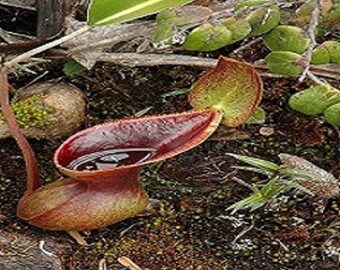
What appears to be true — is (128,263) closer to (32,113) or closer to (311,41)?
(32,113)

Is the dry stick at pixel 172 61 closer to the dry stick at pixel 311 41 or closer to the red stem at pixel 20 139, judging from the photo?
the dry stick at pixel 311 41

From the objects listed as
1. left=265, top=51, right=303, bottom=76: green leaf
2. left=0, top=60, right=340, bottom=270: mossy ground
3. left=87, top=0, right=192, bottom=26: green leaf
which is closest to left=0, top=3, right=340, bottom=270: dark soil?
left=0, top=60, right=340, bottom=270: mossy ground

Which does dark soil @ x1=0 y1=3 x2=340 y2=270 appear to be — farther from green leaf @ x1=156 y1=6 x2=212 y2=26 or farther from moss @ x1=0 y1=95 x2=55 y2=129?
green leaf @ x1=156 y1=6 x2=212 y2=26

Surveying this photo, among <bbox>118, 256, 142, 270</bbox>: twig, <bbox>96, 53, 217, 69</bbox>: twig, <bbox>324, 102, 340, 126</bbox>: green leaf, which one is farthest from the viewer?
<bbox>96, 53, 217, 69</bbox>: twig

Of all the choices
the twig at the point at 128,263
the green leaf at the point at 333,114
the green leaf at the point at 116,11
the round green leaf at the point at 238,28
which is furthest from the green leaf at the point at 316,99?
the twig at the point at 128,263

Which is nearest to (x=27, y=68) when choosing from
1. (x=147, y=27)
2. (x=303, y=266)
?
(x=147, y=27)

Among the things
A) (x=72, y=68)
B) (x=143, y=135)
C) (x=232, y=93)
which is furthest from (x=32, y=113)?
(x=232, y=93)
